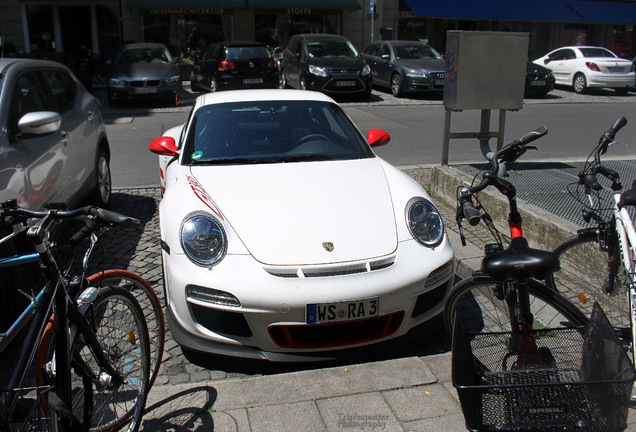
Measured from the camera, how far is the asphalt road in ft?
29.0

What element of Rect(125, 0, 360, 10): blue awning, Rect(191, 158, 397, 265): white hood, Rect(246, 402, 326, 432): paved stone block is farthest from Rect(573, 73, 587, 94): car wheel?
Rect(246, 402, 326, 432): paved stone block

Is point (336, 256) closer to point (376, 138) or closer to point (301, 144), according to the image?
point (301, 144)

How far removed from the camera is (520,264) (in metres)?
2.29

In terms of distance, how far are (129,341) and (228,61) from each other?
45.2 ft

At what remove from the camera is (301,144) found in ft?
15.3

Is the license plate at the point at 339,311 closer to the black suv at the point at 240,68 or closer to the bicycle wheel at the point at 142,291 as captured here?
the bicycle wheel at the point at 142,291

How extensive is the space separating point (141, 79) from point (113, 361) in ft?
42.0

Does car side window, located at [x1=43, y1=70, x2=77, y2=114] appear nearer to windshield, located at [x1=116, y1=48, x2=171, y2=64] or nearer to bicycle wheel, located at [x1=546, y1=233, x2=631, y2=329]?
bicycle wheel, located at [x1=546, y1=233, x2=631, y2=329]

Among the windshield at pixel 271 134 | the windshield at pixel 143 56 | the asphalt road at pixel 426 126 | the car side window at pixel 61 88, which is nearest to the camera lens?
the windshield at pixel 271 134

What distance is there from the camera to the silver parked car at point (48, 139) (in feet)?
13.0

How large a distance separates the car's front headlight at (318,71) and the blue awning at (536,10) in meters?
10.2

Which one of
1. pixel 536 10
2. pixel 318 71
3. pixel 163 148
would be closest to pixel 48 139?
pixel 163 148

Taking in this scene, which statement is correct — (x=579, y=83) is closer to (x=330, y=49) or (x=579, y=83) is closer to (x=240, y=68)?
(x=330, y=49)

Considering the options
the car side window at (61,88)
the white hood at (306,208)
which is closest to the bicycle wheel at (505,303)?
the white hood at (306,208)
